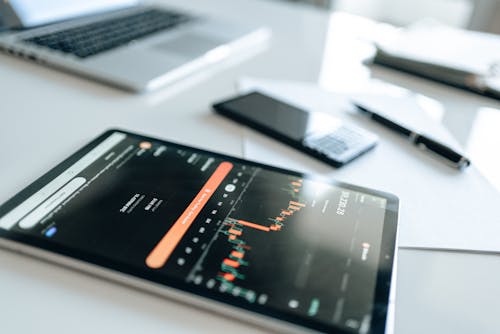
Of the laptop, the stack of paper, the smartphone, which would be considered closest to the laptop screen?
the laptop

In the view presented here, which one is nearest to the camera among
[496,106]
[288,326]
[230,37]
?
[288,326]

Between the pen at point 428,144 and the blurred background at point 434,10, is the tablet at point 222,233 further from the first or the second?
the blurred background at point 434,10

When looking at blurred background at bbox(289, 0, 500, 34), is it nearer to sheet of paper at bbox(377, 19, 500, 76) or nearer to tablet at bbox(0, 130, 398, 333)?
sheet of paper at bbox(377, 19, 500, 76)

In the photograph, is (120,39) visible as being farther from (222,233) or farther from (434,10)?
(434,10)

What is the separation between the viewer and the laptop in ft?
2.23

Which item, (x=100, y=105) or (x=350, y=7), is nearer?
(x=100, y=105)

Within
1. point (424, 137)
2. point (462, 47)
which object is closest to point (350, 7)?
point (462, 47)

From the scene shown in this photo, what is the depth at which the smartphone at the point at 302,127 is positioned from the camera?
542 millimetres

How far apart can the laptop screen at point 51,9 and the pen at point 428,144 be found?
58cm

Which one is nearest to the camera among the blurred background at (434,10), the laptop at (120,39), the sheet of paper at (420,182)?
the sheet of paper at (420,182)

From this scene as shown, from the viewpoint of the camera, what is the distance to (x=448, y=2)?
210 cm

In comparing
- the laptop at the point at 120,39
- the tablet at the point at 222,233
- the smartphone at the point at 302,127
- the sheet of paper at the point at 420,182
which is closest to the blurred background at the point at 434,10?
the laptop at the point at 120,39

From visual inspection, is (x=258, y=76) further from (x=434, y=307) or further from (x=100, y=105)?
(x=434, y=307)

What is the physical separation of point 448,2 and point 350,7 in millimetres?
450
